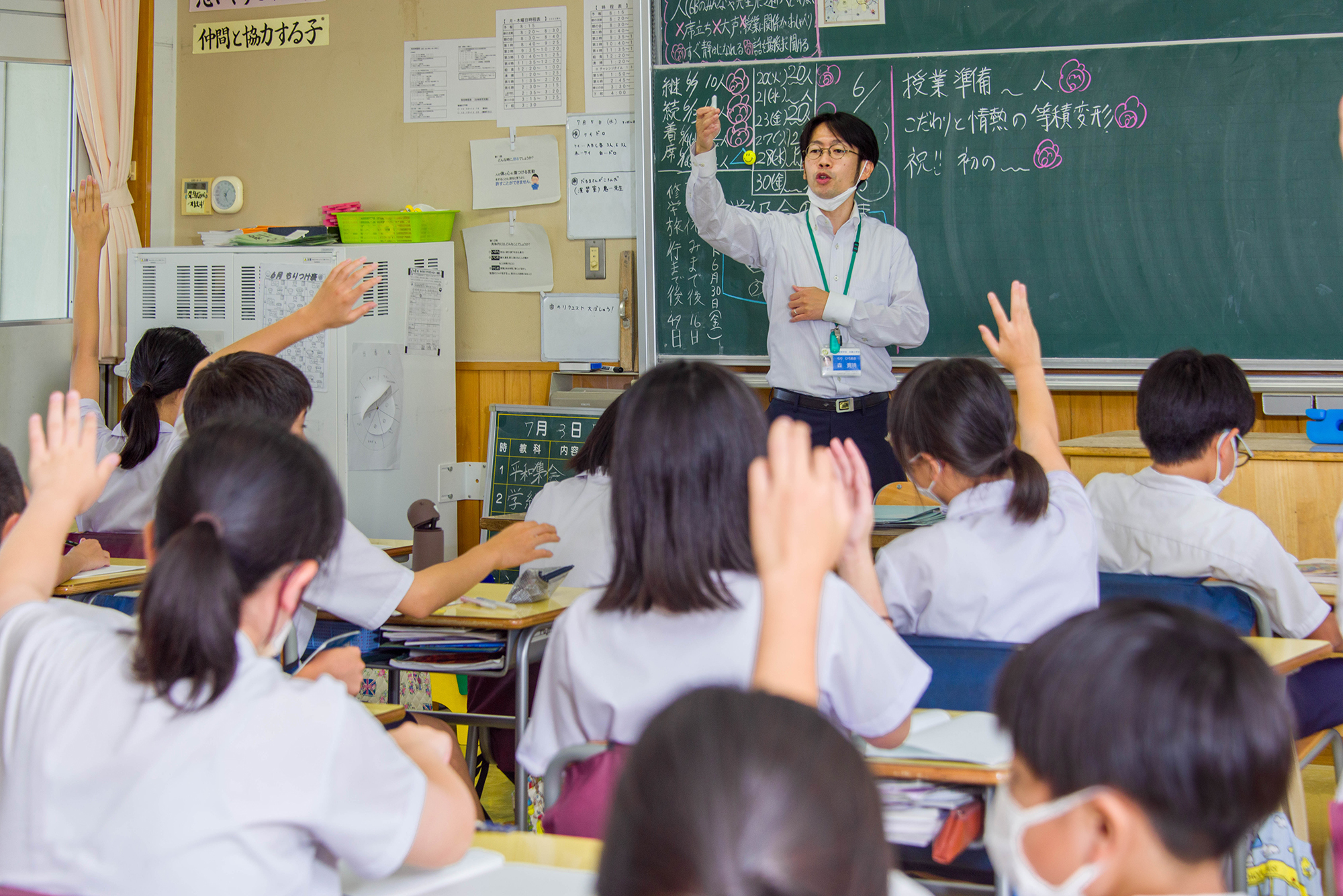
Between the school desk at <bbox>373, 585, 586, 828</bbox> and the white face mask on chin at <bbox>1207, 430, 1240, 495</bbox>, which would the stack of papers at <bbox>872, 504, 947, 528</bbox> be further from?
the school desk at <bbox>373, 585, 586, 828</bbox>

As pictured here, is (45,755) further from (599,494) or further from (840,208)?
(840,208)

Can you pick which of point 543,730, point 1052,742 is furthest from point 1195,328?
point 1052,742

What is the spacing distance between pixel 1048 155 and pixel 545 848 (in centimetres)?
328

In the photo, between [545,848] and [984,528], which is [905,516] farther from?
[545,848]

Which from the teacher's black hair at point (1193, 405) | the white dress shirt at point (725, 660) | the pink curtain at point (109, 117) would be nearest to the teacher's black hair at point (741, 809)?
the white dress shirt at point (725, 660)

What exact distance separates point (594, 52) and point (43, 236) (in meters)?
2.43

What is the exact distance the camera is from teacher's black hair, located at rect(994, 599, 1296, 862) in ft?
2.39

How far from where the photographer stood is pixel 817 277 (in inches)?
150

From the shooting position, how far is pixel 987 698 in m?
1.61

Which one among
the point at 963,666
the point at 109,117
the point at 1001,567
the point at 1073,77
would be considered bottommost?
the point at 963,666

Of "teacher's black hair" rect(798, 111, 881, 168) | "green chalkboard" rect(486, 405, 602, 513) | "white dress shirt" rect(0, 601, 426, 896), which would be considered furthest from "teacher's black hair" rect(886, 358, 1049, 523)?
"green chalkboard" rect(486, 405, 602, 513)

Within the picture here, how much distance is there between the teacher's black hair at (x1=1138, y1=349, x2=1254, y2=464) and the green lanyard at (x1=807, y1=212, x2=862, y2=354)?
4.85ft

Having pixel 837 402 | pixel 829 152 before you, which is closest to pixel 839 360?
pixel 837 402

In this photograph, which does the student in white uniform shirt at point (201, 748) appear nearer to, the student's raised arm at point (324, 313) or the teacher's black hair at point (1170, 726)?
the teacher's black hair at point (1170, 726)
